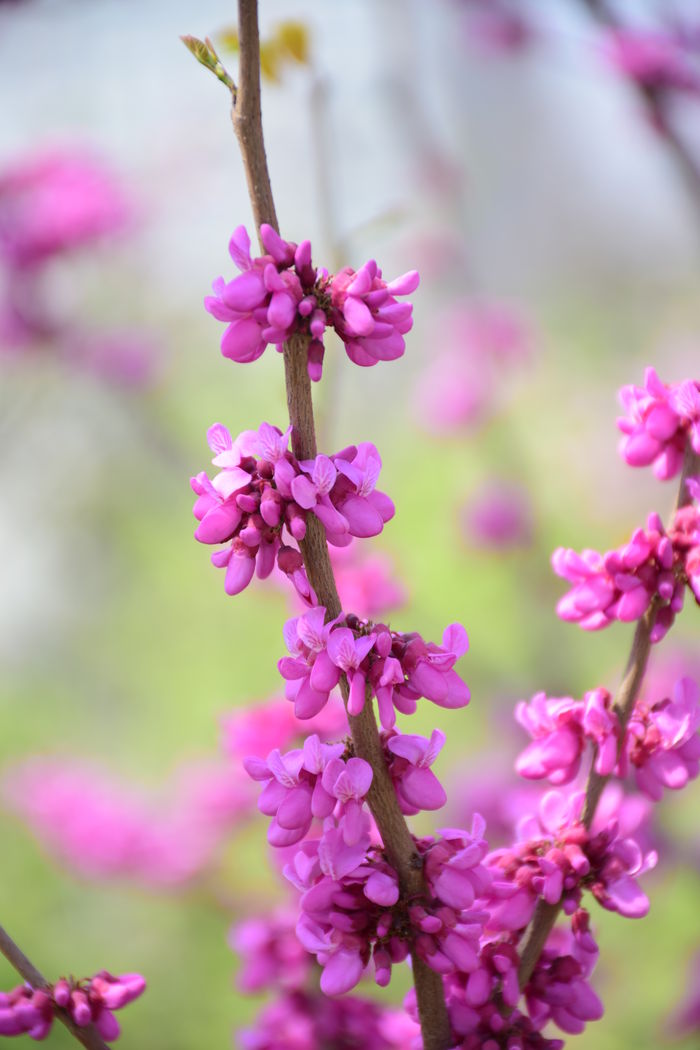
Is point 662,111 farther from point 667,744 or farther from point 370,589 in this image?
→ point 667,744

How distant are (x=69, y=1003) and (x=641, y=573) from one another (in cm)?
44

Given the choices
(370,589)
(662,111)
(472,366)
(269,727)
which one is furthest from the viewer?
(472,366)

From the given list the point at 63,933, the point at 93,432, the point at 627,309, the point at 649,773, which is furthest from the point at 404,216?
the point at 627,309

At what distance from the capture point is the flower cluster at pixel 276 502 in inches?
20.5

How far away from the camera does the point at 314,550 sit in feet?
1.77

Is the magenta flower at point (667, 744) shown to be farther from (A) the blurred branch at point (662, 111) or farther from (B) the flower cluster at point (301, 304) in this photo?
(A) the blurred branch at point (662, 111)

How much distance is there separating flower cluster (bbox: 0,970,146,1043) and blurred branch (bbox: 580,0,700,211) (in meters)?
1.39

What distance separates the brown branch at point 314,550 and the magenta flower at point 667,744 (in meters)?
0.16

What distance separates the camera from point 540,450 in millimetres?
4488

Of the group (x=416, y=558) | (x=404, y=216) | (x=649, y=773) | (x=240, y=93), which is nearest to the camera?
(x=240, y=93)

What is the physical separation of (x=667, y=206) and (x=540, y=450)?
238cm

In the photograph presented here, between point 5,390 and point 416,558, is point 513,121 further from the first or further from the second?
point 5,390

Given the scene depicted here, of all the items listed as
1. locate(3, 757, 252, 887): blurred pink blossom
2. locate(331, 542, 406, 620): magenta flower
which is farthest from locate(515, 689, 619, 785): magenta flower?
locate(3, 757, 252, 887): blurred pink blossom

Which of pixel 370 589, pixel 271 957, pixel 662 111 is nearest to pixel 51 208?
pixel 662 111
